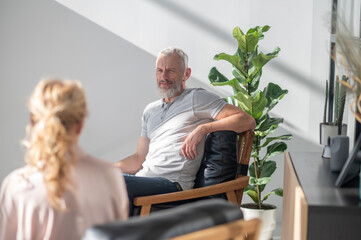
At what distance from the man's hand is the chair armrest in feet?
0.92

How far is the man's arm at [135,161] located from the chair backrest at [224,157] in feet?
1.59

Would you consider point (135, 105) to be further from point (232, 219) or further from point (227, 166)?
point (232, 219)

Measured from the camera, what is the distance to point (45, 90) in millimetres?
1347

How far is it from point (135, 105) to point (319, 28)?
1.64 m

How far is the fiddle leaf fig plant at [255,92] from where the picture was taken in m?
3.76

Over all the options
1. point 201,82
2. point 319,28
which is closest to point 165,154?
point 201,82

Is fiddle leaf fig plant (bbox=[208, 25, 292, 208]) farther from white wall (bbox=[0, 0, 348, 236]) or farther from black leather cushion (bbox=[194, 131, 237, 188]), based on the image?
black leather cushion (bbox=[194, 131, 237, 188])

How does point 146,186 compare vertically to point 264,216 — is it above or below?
above

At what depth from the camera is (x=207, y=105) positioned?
3205 millimetres

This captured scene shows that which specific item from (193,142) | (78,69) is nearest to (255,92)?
(193,142)

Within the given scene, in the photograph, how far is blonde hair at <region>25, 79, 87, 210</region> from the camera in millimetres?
1320

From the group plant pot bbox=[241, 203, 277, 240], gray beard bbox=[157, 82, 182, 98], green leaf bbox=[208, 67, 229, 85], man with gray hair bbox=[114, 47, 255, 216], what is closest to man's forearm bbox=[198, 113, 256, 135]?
man with gray hair bbox=[114, 47, 255, 216]

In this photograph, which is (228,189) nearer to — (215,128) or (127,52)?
(215,128)

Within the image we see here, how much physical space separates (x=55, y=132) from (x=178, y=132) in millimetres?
1941
